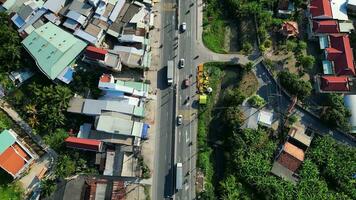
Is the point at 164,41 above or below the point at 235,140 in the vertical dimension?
above

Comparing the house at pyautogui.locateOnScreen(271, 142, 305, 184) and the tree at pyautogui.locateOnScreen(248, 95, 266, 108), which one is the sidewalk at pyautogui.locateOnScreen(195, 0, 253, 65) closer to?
the tree at pyautogui.locateOnScreen(248, 95, 266, 108)

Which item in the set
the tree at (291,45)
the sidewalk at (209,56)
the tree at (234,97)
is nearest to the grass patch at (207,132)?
the sidewalk at (209,56)

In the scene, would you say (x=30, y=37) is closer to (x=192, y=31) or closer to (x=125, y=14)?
(x=125, y=14)

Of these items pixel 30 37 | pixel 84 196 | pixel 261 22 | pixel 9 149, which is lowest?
pixel 84 196

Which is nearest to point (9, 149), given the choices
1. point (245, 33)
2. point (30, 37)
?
point (30, 37)

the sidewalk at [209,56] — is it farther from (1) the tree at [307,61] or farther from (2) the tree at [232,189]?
(2) the tree at [232,189]

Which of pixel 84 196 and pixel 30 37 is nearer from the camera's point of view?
pixel 84 196

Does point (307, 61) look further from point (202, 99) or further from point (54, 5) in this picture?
point (54, 5)
